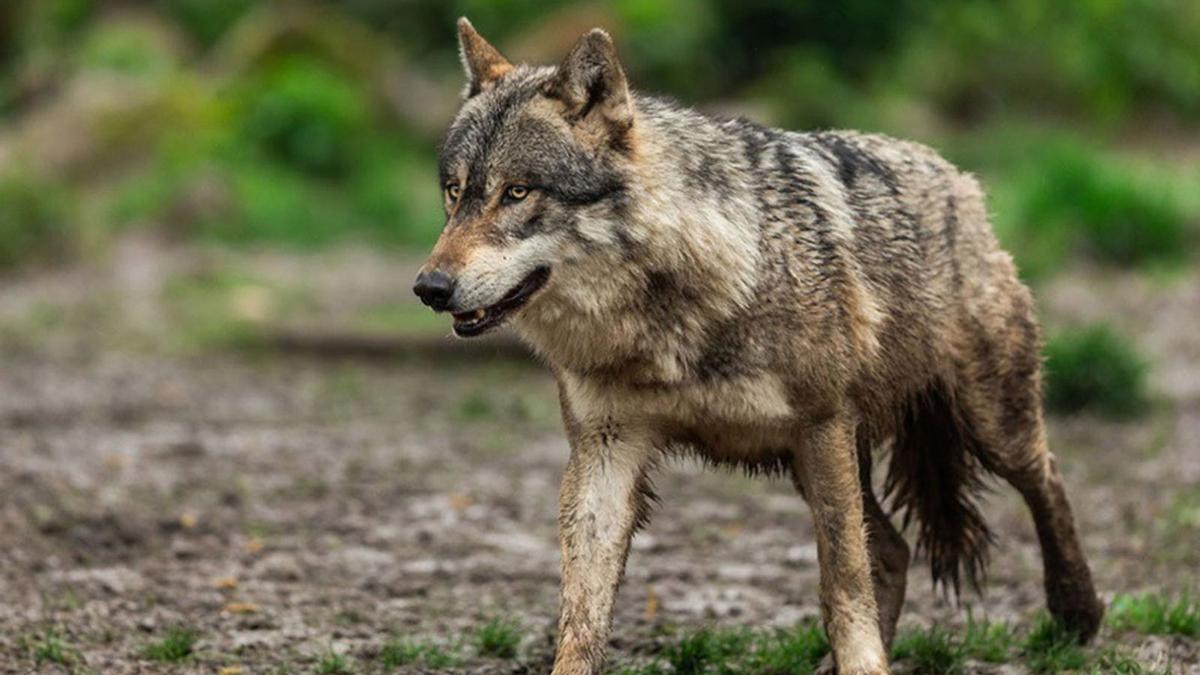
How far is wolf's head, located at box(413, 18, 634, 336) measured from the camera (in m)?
4.78

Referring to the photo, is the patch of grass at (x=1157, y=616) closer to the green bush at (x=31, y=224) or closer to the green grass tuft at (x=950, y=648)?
the green grass tuft at (x=950, y=648)

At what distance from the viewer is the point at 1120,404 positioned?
1035 cm

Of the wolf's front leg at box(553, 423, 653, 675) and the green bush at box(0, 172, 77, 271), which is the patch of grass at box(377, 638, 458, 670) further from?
the green bush at box(0, 172, 77, 271)

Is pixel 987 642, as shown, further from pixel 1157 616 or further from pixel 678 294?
pixel 678 294

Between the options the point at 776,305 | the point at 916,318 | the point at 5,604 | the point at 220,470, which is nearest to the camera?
the point at 776,305

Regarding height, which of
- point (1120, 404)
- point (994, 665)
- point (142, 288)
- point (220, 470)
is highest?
point (142, 288)

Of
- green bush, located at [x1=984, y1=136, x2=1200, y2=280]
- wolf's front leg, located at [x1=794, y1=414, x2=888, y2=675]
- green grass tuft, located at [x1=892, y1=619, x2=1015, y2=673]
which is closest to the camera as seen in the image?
wolf's front leg, located at [x1=794, y1=414, x2=888, y2=675]

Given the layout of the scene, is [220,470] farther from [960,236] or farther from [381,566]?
[960,236]

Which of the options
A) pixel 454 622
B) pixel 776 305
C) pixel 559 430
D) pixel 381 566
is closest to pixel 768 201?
pixel 776 305

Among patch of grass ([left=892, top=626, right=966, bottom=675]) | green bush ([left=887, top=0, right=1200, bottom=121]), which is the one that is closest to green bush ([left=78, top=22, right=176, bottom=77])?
green bush ([left=887, top=0, right=1200, bottom=121])

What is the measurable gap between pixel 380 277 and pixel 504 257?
11.6 metres

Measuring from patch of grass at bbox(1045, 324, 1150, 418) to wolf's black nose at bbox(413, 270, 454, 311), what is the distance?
20.7 feet

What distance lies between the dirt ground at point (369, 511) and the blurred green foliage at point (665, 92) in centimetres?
286

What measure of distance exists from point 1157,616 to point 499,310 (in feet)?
9.11
